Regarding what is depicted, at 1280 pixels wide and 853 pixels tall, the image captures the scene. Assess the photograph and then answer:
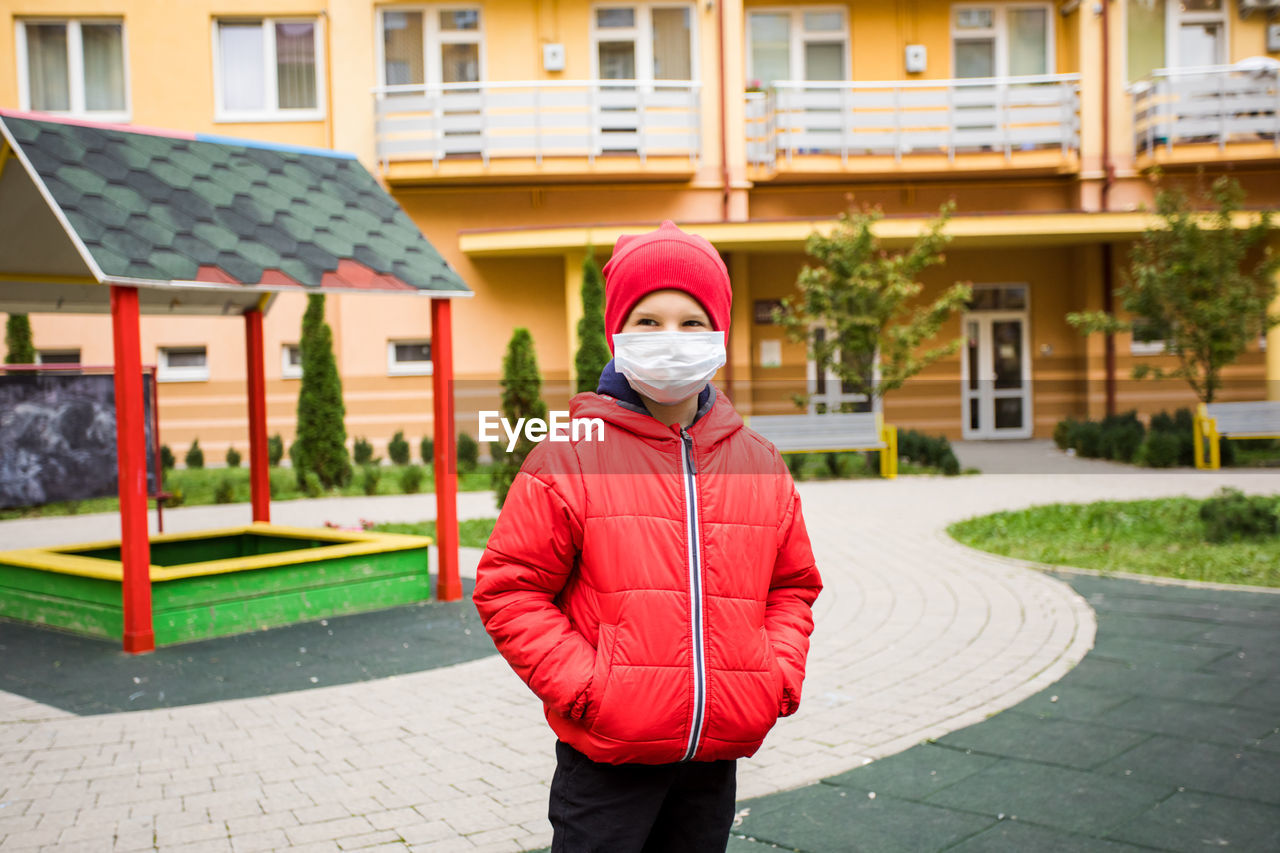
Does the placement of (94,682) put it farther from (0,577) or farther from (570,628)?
(570,628)

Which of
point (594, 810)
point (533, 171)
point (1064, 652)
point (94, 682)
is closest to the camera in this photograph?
point (594, 810)

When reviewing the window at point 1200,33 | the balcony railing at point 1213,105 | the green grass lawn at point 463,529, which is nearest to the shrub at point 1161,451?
the balcony railing at point 1213,105

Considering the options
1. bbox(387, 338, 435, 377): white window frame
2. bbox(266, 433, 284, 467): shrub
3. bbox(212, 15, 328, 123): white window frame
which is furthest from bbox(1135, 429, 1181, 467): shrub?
bbox(212, 15, 328, 123): white window frame

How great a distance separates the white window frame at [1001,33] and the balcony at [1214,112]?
2.26 meters

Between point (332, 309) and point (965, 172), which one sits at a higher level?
point (965, 172)

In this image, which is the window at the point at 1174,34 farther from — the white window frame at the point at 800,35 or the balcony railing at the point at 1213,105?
the white window frame at the point at 800,35

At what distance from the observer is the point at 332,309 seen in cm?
2162

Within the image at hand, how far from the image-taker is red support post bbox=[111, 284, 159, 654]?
6.13 m

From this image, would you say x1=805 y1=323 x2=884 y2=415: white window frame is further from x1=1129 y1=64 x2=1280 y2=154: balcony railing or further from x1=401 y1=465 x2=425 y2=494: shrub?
x1=1129 y1=64 x2=1280 y2=154: balcony railing

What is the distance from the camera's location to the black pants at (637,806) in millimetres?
2131

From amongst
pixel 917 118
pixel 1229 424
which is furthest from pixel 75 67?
pixel 1229 424

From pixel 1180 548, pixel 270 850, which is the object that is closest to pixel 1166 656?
pixel 1180 548

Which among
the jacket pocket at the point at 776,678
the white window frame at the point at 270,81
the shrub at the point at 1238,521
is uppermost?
the white window frame at the point at 270,81

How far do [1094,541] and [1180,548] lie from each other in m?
0.84
